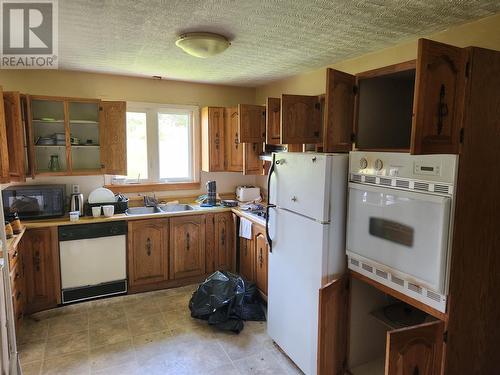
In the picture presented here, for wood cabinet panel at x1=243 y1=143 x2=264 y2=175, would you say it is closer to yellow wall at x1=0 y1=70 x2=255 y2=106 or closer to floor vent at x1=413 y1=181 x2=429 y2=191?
yellow wall at x1=0 y1=70 x2=255 y2=106

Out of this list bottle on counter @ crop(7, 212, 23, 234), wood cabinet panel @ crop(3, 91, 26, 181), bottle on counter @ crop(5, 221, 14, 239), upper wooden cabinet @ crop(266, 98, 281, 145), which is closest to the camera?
bottle on counter @ crop(5, 221, 14, 239)

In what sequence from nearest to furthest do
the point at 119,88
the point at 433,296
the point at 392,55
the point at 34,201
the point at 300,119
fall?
the point at 433,296, the point at 392,55, the point at 300,119, the point at 34,201, the point at 119,88

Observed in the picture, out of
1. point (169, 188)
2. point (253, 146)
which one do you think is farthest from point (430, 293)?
point (169, 188)

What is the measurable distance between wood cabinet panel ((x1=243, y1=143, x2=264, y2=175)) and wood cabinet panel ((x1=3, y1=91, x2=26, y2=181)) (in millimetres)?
2149

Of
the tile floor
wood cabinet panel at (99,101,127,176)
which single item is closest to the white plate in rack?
wood cabinet panel at (99,101,127,176)

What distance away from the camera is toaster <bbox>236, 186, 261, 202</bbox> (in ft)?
14.3

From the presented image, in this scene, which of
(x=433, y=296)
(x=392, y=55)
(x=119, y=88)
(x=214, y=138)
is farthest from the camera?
(x=214, y=138)

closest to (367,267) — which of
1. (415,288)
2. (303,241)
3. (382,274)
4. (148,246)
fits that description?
(382,274)

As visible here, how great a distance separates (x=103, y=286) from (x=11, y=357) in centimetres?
155

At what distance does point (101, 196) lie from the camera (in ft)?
11.9

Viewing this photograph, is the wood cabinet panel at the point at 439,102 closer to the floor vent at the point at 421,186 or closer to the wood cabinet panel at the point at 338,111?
the floor vent at the point at 421,186

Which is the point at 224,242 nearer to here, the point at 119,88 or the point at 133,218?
the point at 133,218

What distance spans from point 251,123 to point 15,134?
221cm

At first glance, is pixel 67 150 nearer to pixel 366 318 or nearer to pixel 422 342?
pixel 366 318
